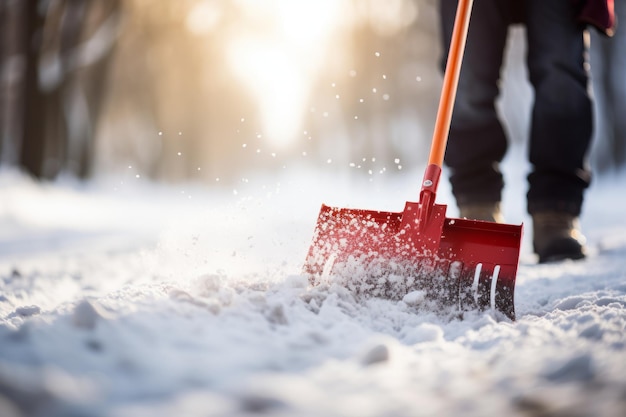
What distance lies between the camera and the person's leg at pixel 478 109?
288 centimetres

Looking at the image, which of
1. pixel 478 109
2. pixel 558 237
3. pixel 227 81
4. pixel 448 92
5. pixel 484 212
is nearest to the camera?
pixel 448 92

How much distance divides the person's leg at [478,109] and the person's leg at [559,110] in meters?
0.16

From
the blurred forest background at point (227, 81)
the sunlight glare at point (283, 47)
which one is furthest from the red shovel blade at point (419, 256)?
the sunlight glare at point (283, 47)

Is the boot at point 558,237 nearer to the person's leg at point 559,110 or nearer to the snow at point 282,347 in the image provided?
the person's leg at point 559,110

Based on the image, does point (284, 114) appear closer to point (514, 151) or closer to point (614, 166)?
point (514, 151)

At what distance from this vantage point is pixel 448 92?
6.77 feet

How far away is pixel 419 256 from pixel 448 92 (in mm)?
635

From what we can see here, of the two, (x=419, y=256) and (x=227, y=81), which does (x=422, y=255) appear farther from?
(x=227, y=81)

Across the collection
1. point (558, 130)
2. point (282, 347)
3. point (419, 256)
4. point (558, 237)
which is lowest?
point (282, 347)

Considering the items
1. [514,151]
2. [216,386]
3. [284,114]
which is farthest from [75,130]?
[216,386]

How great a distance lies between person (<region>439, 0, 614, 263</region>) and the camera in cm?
272

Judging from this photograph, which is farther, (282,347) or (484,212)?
(484,212)

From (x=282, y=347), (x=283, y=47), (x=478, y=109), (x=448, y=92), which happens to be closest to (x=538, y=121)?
(x=478, y=109)

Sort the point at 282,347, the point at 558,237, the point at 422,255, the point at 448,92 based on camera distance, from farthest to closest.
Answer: the point at 558,237
the point at 448,92
the point at 422,255
the point at 282,347
